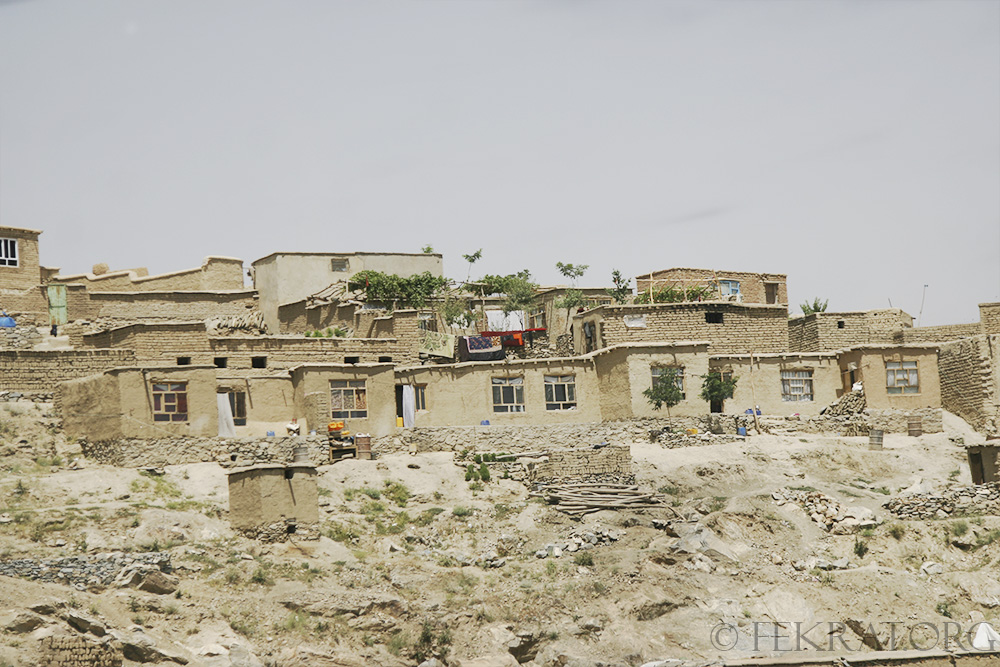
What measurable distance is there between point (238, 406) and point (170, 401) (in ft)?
9.94

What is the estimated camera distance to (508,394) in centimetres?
4262

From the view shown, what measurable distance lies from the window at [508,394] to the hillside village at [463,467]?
0.15 meters

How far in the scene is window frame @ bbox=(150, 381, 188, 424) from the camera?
37281 millimetres

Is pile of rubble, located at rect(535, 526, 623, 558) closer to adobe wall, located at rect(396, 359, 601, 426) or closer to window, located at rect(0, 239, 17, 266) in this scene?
adobe wall, located at rect(396, 359, 601, 426)

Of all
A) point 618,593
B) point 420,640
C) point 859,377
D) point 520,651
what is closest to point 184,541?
point 420,640

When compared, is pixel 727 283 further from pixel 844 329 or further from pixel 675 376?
pixel 675 376

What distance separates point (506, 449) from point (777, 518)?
9.82 metres

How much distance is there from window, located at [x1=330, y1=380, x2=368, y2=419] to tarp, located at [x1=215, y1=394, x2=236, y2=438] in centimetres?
343

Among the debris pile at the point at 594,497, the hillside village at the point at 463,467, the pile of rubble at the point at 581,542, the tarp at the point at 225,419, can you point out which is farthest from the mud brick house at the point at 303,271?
the pile of rubble at the point at 581,542

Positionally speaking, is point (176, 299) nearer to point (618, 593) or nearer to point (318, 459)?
point (318, 459)

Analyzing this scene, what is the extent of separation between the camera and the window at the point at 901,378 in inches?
1742

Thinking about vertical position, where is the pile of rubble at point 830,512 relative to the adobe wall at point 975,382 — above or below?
below

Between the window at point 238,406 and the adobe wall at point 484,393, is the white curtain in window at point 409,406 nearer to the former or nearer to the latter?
the adobe wall at point 484,393

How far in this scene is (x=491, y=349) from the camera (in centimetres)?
4716
